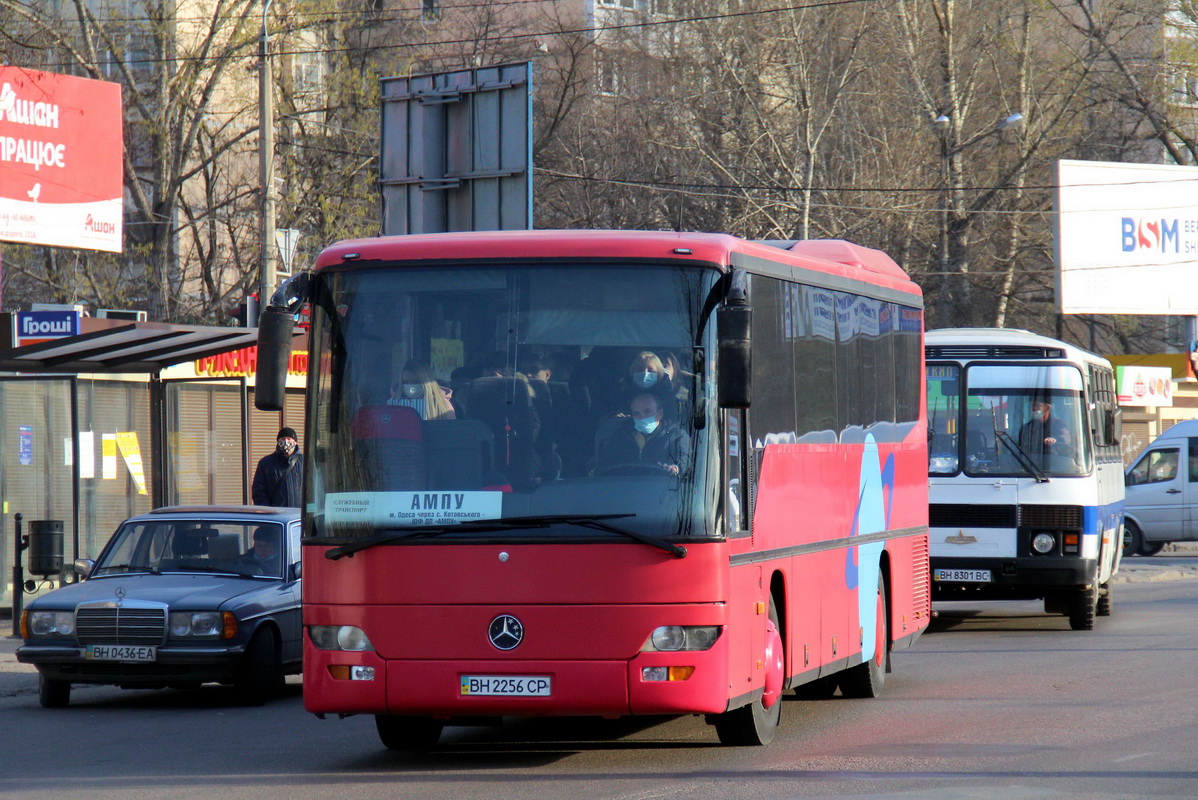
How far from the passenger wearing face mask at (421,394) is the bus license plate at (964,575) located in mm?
9724

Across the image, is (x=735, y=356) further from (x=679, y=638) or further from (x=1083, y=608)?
(x=1083, y=608)

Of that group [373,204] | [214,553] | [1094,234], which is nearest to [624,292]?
[214,553]

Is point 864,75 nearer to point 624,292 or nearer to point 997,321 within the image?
point 997,321

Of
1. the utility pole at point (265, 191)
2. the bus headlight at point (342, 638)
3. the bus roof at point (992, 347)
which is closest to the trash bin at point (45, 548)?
the utility pole at point (265, 191)

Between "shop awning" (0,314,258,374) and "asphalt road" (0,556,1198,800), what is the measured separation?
379 centimetres

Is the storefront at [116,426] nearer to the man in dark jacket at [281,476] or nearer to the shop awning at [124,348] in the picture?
the shop awning at [124,348]

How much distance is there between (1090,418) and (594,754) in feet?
31.5

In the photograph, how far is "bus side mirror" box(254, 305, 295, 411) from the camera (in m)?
8.60

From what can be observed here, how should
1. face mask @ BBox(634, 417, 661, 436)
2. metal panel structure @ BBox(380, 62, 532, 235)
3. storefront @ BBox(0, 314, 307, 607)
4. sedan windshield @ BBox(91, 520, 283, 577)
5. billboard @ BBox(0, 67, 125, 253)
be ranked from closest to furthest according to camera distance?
1. face mask @ BBox(634, 417, 661, 436)
2. sedan windshield @ BBox(91, 520, 283, 577)
3. storefront @ BBox(0, 314, 307, 607)
4. metal panel structure @ BBox(380, 62, 532, 235)
5. billboard @ BBox(0, 67, 125, 253)

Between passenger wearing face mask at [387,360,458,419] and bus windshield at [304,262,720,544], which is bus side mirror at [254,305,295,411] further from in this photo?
passenger wearing face mask at [387,360,458,419]

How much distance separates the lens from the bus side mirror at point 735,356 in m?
8.17

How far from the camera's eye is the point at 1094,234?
1591 inches

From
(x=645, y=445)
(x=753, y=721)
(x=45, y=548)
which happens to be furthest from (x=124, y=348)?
(x=645, y=445)

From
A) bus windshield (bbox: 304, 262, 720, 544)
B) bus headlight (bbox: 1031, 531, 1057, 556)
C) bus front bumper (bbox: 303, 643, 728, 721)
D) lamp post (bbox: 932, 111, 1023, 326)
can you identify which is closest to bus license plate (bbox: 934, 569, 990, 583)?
bus headlight (bbox: 1031, 531, 1057, 556)
